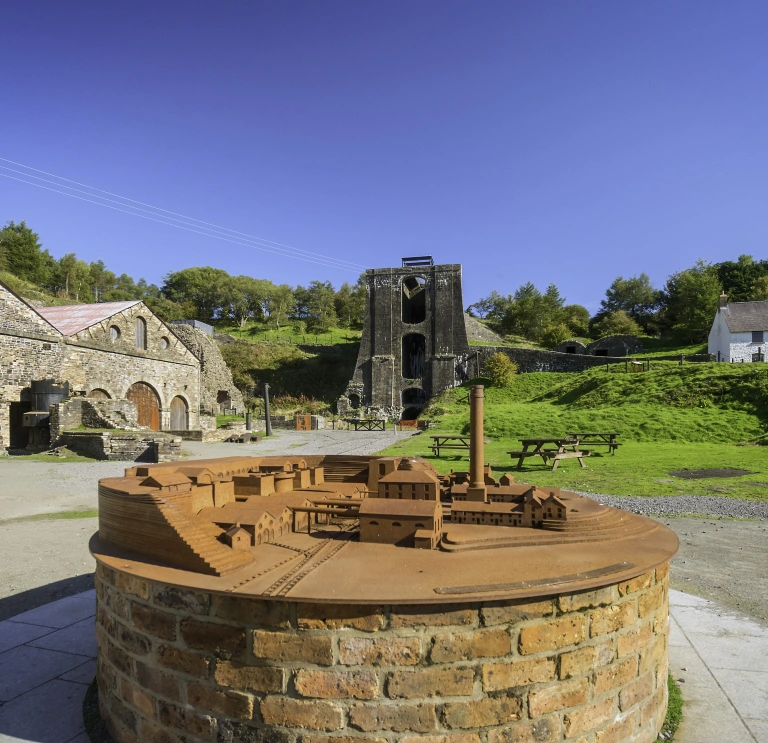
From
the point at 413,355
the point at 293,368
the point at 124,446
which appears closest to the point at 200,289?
the point at 293,368

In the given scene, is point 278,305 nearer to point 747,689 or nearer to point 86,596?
point 86,596

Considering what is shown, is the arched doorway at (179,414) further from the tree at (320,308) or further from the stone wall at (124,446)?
the tree at (320,308)

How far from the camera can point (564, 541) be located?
3.13 m

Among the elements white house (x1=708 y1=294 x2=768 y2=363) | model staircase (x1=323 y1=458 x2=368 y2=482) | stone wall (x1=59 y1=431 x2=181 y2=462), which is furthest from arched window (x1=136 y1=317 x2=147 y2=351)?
white house (x1=708 y1=294 x2=768 y2=363)

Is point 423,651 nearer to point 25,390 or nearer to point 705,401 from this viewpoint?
point 25,390

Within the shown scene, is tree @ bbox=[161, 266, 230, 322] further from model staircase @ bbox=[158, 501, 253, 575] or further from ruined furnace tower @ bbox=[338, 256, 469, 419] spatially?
model staircase @ bbox=[158, 501, 253, 575]

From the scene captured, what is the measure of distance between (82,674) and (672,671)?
458 cm

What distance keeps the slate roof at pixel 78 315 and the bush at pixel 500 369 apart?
25188 mm

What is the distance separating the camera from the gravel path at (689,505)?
908 centimetres

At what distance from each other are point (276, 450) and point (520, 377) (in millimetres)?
24346

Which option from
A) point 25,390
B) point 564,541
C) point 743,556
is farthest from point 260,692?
point 25,390

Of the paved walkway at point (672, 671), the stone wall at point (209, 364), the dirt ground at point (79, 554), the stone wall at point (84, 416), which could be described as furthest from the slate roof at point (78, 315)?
the paved walkway at point (672, 671)

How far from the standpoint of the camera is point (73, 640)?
14.6 feet

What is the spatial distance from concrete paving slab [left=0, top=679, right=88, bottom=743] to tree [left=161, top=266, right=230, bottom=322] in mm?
64375
